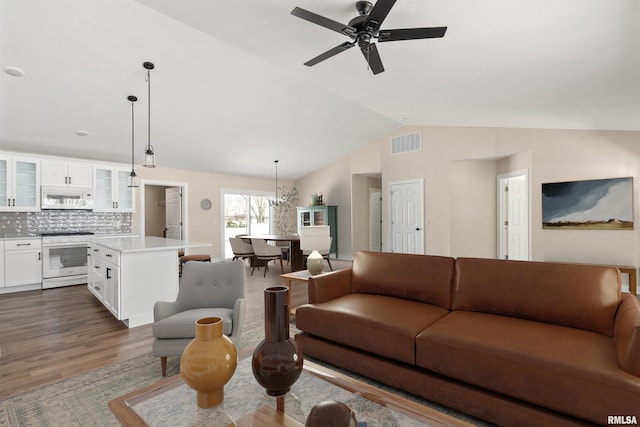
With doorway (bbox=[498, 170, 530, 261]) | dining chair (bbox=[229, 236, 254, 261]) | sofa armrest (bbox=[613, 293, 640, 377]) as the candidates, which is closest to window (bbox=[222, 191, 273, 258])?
dining chair (bbox=[229, 236, 254, 261])

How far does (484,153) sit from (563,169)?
1.28 m

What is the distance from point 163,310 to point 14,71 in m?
3.45

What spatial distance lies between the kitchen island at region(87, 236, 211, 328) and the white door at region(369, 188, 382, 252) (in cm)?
587

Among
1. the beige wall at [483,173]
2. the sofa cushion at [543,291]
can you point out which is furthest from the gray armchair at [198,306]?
the beige wall at [483,173]

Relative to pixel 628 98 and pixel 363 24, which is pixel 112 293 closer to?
pixel 363 24

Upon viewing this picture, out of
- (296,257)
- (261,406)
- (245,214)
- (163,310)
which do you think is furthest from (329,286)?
(245,214)

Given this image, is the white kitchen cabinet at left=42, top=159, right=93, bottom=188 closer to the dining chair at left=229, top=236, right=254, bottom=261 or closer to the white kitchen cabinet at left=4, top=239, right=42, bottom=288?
the white kitchen cabinet at left=4, top=239, right=42, bottom=288

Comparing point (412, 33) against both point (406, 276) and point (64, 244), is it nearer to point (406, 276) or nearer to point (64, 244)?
point (406, 276)

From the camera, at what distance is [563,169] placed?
15.8ft

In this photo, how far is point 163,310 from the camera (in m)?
2.38

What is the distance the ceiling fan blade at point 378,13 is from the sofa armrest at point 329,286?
77.3 inches

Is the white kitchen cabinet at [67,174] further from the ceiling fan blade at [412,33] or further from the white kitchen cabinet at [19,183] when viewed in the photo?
the ceiling fan blade at [412,33]

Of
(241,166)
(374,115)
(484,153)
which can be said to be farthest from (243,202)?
(484,153)

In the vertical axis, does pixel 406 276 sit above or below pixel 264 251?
above
